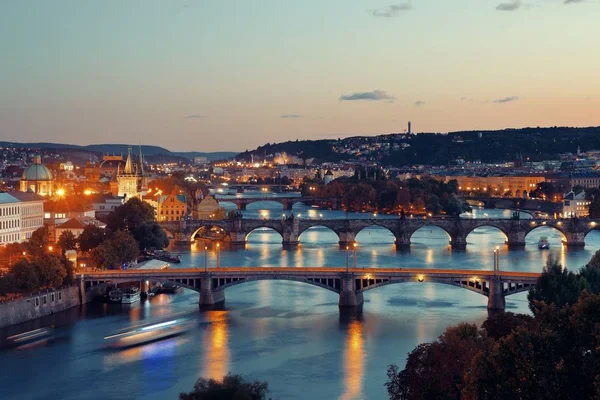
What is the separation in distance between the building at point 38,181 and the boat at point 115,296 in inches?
646

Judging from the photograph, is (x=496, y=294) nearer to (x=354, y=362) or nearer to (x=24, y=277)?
(x=354, y=362)

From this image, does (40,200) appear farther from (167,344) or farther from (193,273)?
(167,344)

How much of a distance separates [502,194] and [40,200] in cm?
5174

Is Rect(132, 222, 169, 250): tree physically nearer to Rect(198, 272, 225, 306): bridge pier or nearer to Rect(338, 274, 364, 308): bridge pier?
Rect(198, 272, 225, 306): bridge pier

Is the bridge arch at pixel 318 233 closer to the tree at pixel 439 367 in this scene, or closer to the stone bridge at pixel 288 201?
the stone bridge at pixel 288 201

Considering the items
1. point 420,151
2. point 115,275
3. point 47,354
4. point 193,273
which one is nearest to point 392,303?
point 193,273

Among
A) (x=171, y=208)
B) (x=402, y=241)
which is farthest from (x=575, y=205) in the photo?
(x=171, y=208)

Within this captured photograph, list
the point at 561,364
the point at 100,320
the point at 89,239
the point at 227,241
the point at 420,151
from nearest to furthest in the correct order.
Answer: the point at 561,364 < the point at 100,320 < the point at 89,239 < the point at 227,241 < the point at 420,151

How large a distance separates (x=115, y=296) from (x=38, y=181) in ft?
57.7

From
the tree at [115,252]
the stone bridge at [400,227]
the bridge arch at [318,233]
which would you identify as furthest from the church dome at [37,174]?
the tree at [115,252]

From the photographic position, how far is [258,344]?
832 inches

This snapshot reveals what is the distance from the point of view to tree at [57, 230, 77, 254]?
104 feet

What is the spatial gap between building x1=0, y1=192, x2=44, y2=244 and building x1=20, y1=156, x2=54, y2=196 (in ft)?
21.6

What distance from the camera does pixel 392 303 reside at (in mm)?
25750
